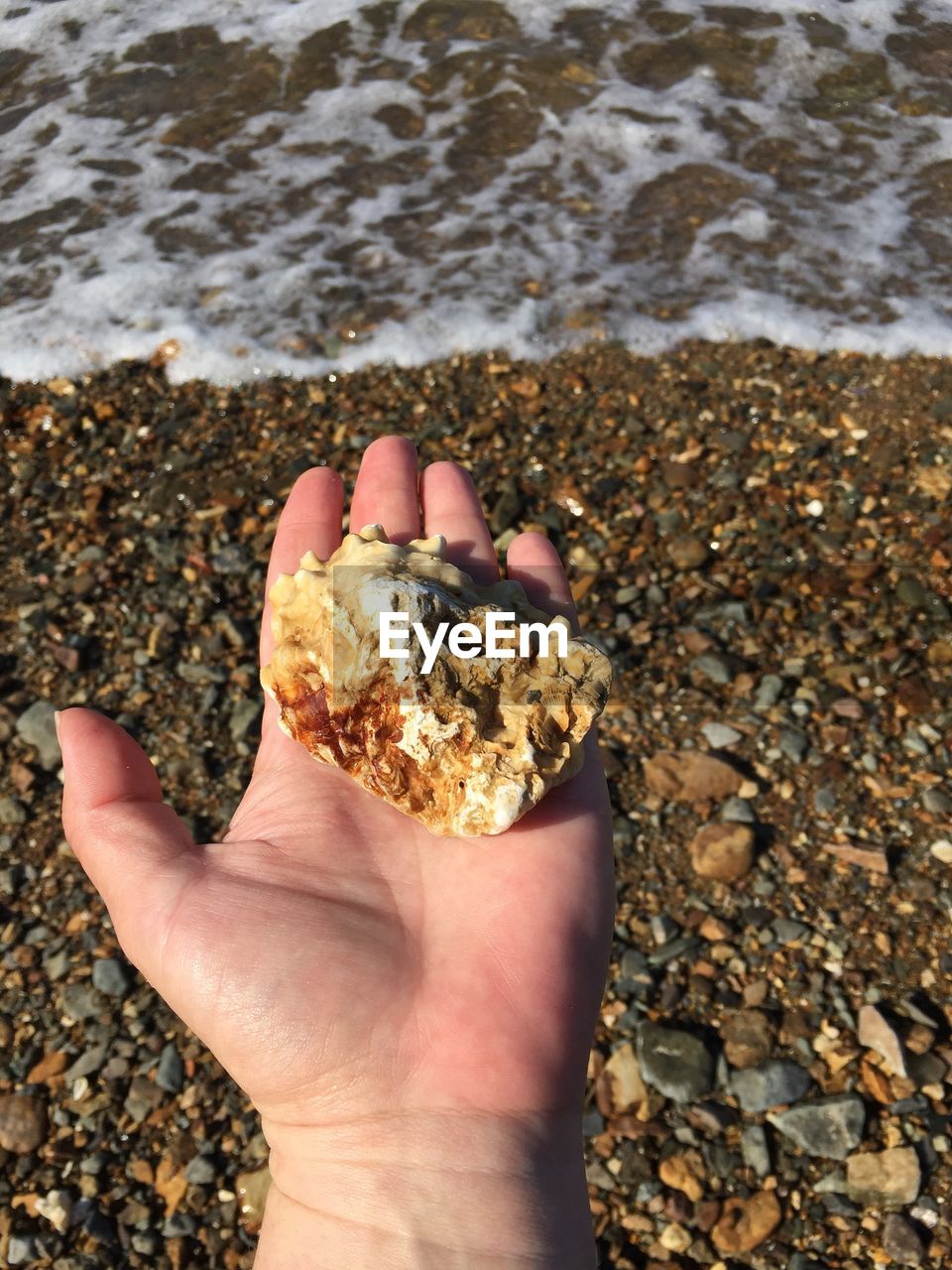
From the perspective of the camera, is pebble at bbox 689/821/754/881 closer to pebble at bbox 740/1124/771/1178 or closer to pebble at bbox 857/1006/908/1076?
pebble at bbox 857/1006/908/1076

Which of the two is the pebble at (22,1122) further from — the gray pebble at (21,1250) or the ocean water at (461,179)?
the ocean water at (461,179)

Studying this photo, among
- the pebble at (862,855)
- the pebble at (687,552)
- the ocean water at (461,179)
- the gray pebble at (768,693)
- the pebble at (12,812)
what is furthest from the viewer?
the ocean water at (461,179)

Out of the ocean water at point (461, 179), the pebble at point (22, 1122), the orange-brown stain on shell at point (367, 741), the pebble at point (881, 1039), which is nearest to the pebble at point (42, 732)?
the pebble at point (22, 1122)

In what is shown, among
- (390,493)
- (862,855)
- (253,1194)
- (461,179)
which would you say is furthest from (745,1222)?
(461,179)

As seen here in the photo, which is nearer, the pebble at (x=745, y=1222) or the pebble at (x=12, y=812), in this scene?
the pebble at (x=745, y=1222)

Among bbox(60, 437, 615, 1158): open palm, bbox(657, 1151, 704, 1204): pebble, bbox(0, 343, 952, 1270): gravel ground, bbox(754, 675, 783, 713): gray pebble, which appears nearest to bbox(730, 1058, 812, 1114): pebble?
bbox(0, 343, 952, 1270): gravel ground

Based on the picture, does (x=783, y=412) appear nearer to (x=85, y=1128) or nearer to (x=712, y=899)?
(x=712, y=899)
